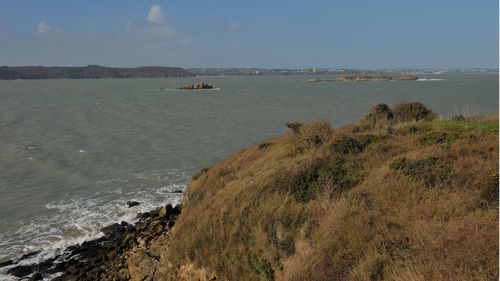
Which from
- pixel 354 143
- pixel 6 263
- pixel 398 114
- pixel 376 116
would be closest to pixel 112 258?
pixel 6 263

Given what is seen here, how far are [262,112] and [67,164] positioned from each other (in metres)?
31.2

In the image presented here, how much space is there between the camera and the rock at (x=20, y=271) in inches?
426

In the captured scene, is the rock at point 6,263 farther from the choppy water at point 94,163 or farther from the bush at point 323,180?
the bush at point 323,180

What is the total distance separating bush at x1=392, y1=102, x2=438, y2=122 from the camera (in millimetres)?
23225

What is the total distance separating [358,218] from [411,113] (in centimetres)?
1875

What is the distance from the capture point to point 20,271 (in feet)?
35.9

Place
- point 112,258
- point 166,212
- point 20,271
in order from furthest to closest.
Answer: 1. point 166,212
2. point 112,258
3. point 20,271

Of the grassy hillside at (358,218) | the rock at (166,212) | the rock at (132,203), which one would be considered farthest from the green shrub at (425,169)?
the rock at (132,203)

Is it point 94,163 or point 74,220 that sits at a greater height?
point 94,163

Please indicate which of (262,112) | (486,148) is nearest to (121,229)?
(486,148)

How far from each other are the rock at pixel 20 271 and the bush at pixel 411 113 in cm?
2169

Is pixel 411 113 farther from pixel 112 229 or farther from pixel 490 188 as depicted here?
pixel 112 229

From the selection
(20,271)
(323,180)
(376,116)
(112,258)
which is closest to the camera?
(323,180)

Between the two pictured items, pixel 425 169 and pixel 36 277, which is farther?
pixel 36 277
